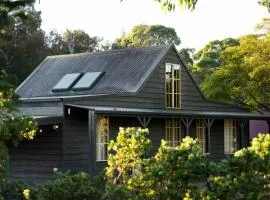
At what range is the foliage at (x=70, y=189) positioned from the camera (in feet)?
36.6

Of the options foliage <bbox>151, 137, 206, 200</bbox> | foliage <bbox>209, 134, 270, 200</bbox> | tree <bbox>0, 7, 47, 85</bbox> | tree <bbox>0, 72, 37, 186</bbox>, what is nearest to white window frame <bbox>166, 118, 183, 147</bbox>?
tree <bbox>0, 72, 37, 186</bbox>

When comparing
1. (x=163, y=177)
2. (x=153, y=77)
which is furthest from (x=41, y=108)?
(x=163, y=177)

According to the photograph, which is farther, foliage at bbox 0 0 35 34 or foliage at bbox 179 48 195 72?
foliage at bbox 179 48 195 72

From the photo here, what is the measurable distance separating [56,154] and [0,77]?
15793 mm

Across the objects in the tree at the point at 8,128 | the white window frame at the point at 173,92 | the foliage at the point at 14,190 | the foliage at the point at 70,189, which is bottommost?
the foliage at the point at 14,190

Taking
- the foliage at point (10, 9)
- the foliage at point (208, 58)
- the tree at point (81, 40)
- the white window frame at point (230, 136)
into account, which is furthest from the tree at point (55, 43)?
the foliage at point (10, 9)

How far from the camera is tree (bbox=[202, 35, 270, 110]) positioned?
29016 mm

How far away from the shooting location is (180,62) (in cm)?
2569

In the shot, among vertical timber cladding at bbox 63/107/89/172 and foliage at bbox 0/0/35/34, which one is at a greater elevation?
foliage at bbox 0/0/35/34

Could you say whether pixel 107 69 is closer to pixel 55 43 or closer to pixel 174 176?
pixel 174 176

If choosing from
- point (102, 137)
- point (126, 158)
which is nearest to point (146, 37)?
point (102, 137)

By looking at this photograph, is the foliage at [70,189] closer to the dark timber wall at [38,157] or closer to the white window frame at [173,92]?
the dark timber wall at [38,157]

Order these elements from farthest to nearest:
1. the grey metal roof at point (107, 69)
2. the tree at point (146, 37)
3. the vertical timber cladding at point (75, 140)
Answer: the tree at point (146, 37)
the grey metal roof at point (107, 69)
the vertical timber cladding at point (75, 140)

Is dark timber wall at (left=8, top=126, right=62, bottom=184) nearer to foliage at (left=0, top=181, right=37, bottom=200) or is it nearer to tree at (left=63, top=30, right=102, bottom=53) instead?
foliage at (left=0, top=181, right=37, bottom=200)
